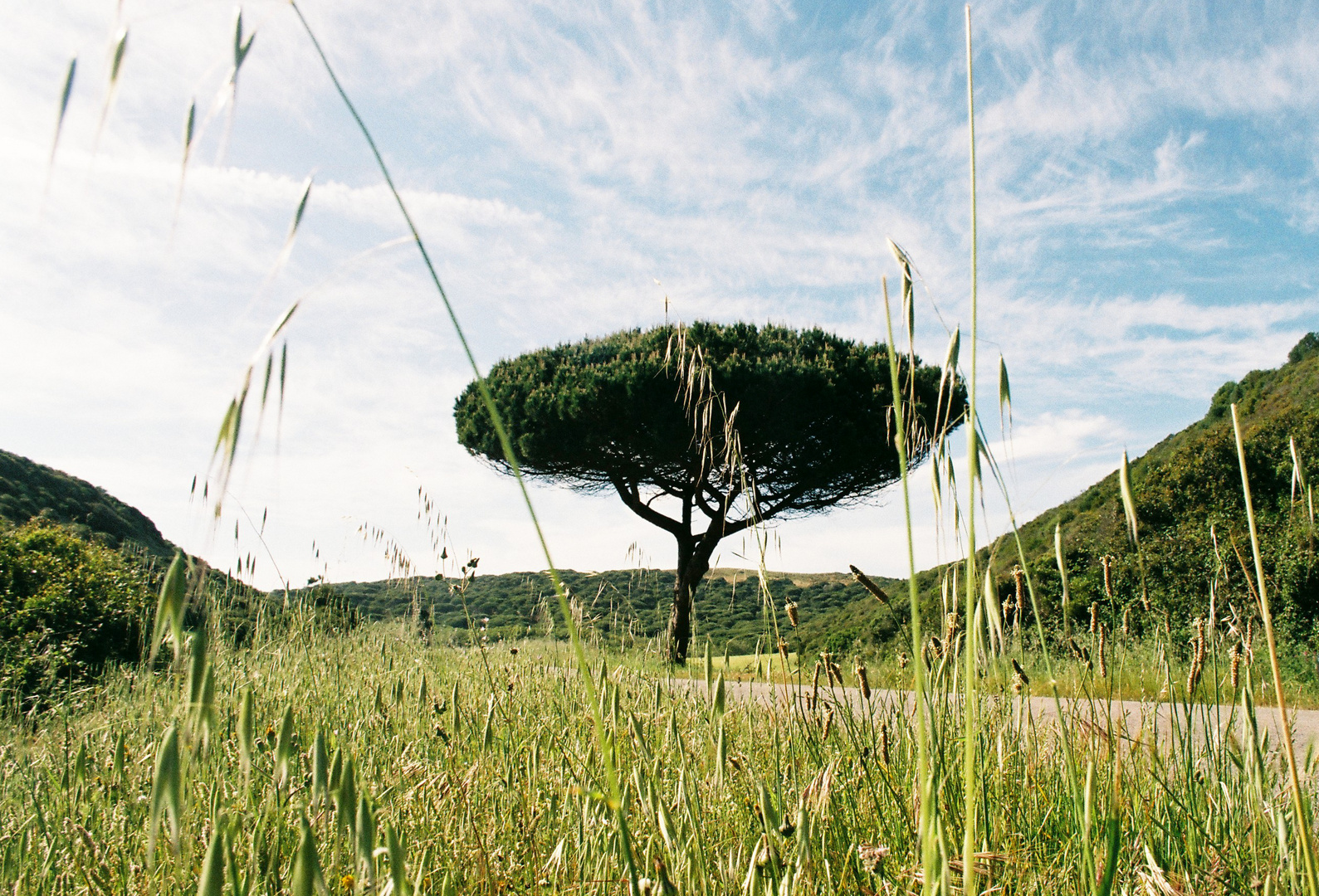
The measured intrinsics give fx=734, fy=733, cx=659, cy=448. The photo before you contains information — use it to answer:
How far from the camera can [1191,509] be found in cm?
902

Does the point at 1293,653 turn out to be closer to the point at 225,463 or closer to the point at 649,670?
the point at 649,670

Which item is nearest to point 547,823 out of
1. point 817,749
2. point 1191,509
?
point 817,749

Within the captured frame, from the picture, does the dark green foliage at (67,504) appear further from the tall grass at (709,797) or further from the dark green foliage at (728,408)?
the tall grass at (709,797)

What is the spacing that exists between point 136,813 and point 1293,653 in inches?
358

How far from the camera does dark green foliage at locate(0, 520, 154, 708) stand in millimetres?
5746

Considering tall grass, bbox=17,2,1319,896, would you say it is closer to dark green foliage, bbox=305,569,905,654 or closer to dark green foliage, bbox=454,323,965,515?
dark green foliage, bbox=305,569,905,654

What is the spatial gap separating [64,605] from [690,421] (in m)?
7.87

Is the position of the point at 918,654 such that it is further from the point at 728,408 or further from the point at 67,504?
the point at 67,504

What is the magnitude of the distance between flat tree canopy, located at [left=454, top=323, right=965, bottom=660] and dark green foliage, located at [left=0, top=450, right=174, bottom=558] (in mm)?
5940

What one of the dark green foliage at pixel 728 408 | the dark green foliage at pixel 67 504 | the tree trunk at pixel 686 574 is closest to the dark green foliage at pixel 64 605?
the dark green foliage at pixel 67 504

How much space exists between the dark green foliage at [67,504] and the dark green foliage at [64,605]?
4.24 metres

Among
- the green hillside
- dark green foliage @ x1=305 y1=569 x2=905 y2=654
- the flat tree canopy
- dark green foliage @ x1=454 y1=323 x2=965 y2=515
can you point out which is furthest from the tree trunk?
dark green foliage @ x1=305 y1=569 x2=905 y2=654

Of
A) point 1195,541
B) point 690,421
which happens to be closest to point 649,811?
point 1195,541

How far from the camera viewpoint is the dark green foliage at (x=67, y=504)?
36.8 ft
